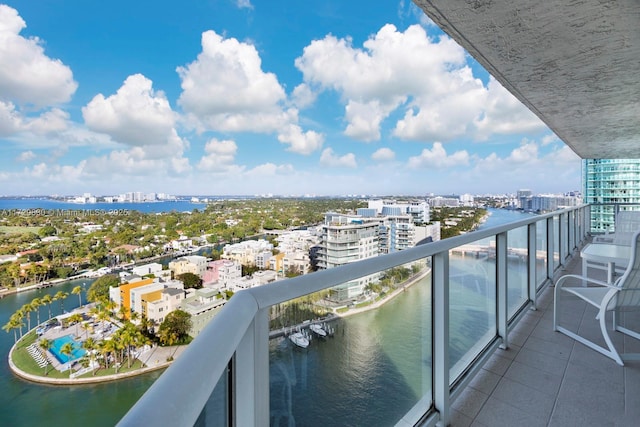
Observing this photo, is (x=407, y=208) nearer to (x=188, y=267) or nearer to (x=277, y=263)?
(x=277, y=263)

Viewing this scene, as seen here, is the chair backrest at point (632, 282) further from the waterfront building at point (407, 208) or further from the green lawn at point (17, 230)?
the green lawn at point (17, 230)

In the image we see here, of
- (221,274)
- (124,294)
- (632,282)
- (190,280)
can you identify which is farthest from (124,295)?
(632,282)

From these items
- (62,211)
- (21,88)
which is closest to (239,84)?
(21,88)

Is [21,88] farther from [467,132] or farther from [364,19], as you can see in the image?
[467,132]

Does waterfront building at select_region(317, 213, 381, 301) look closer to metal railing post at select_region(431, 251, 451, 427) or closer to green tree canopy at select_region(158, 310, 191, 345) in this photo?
green tree canopy at select_region(158, 310, 191, 345)

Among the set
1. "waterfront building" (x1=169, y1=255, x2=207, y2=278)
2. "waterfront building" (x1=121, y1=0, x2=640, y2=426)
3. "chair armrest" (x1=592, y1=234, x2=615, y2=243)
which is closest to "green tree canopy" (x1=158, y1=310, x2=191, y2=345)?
"waterfront building" (x1=169, y1=255, x2=207, y2=278)

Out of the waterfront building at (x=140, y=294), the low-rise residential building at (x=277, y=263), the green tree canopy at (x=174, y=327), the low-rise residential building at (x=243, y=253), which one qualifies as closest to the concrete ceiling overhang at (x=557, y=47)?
the green tree canopy at (x=174, y=327)
